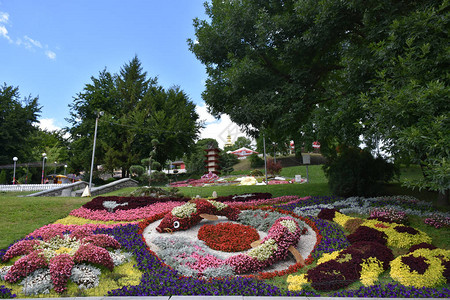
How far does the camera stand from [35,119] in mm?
39344

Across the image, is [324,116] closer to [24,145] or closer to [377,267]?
[377,267]

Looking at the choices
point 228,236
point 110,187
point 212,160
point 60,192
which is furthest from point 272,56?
point 212,160

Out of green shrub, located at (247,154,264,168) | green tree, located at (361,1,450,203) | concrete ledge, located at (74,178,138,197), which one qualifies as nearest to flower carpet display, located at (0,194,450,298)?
green tree, located at (361,1,450,203)

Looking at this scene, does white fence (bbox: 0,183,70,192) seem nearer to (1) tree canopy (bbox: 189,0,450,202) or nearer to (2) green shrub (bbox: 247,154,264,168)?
(1) tree canopy (bbox: 189,0,450,202)

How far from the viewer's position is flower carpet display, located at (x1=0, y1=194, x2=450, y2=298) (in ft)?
15.2

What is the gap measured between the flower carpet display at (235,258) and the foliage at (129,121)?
899 inches

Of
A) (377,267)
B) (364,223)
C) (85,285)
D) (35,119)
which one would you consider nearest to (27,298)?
(85,285)

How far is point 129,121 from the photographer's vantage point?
101ft

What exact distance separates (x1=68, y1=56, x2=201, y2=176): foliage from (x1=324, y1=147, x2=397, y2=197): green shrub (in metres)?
21.1

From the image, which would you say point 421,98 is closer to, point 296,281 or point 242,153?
point 296,281

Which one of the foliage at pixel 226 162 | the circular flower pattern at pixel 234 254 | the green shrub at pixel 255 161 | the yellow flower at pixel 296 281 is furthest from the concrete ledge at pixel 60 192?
the green shrub at pixel 255 161

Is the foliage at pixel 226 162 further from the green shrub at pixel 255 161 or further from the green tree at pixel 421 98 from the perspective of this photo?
the green tree at pixel 421 98

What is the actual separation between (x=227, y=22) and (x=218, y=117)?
14.0ft

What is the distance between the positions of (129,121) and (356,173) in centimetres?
2507
